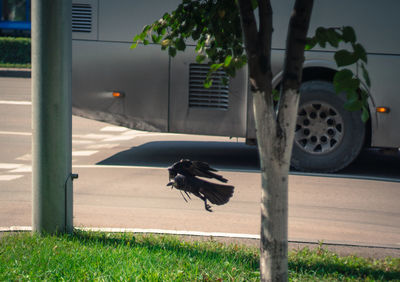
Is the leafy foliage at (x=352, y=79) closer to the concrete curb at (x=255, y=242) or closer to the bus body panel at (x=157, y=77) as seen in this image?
the concrete curb at (x=255, y=242)

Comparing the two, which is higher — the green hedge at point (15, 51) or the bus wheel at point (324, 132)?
the green hedge at point (15, 51)

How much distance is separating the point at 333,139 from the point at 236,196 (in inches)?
82.9

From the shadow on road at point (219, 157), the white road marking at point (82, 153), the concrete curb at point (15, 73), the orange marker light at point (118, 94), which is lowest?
the white road marking at point (82, 153)

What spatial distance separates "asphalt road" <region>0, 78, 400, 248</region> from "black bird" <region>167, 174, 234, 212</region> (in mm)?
992

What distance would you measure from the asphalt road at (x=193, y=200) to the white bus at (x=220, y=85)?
1.77 feet

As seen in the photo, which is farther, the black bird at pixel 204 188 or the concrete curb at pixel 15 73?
the concrete curb at pixel 15 73

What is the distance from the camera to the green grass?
4.39 metres

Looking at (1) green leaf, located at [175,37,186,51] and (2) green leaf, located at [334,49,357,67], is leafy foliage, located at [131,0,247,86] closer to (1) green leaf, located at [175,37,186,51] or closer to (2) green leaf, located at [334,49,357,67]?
(1) green leaf, located at [175,37,186,51]

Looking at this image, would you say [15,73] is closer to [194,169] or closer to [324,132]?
[324,132]

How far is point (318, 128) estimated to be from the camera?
9.19 m

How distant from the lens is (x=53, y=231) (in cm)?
531

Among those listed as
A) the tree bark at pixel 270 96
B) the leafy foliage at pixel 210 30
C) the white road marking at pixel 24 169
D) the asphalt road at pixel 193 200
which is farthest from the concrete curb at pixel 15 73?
the tree bark at pixel 270 96

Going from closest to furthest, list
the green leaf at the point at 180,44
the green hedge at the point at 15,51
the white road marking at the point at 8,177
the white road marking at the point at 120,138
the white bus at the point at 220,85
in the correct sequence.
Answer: the green leaf at the point at 180,44
the white road marking at the point at 8,177
the white bus at the point at 220,85
the white road marking at the point at 120,138
the green hedge at the point at 15,51

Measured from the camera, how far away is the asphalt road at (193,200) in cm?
645
